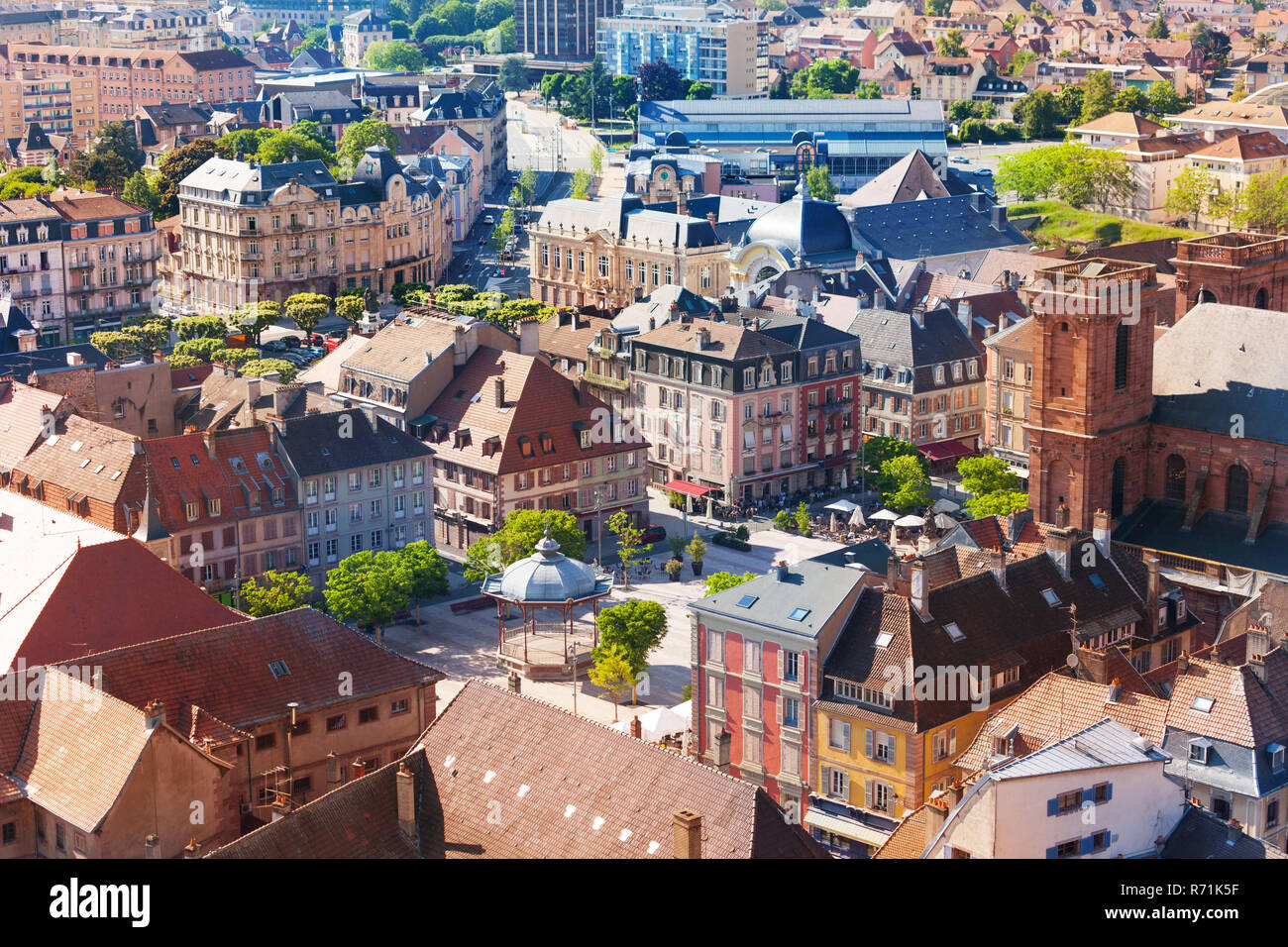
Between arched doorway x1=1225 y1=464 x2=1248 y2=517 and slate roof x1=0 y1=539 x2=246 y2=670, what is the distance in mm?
52174

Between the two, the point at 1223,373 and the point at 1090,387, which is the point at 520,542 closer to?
the point at 1090,387

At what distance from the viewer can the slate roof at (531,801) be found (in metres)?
54.3

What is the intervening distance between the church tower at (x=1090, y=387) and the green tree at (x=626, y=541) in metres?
24.8

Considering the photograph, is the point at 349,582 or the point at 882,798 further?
the point at 349,582

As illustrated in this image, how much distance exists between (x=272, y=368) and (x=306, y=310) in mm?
26956

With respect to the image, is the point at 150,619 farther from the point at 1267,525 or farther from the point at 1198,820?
the point at 1267,525

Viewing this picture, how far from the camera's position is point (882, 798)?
7475 centimetres

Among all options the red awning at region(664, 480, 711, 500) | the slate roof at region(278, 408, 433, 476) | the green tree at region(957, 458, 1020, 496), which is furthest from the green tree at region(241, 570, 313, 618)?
the green tree at region(957, 458, 1020, 496)

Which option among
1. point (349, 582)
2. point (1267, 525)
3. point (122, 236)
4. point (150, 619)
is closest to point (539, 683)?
point (349, 582)
